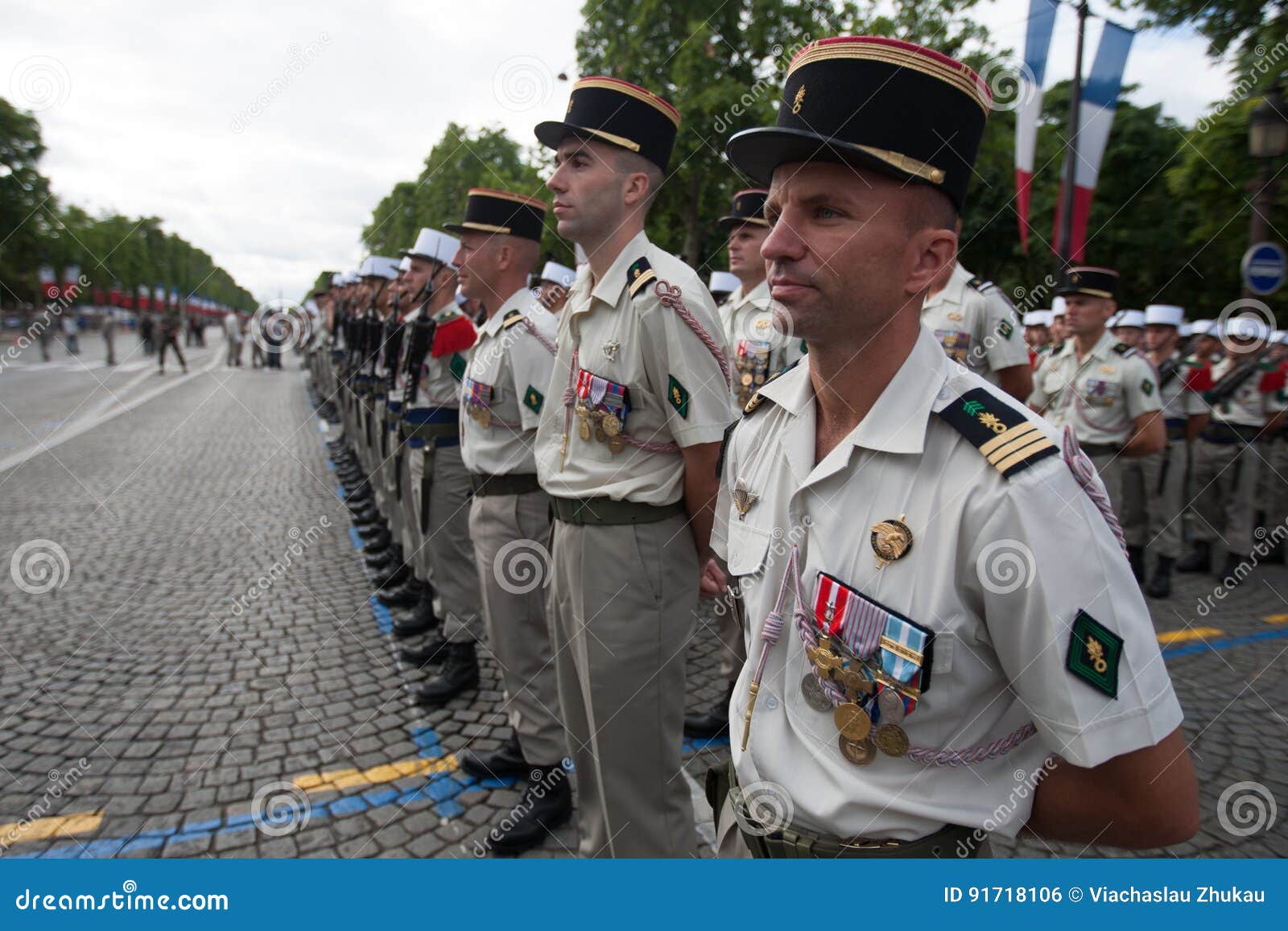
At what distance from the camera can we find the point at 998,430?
121 centimetres

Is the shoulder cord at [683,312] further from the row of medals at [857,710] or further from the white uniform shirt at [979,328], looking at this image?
the white uniform shirt at [979,328]

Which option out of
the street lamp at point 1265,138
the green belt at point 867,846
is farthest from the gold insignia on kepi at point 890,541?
the street lamp at point 1265,138

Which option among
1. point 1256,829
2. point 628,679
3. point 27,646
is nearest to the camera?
point 628,679

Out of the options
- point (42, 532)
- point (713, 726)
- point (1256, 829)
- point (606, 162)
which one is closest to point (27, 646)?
point (42, 532)

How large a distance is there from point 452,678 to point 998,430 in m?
3.75

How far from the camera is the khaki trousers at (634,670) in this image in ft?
8.27

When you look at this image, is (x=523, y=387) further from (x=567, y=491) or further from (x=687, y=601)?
(x=687, y=601)

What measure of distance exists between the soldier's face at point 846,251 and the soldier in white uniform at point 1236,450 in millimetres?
7913

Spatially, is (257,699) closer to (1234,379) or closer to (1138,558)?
(1138,558)

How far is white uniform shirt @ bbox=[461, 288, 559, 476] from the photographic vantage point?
3.54 m

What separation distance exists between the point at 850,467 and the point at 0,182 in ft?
125

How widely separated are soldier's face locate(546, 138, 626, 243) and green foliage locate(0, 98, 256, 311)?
4.45m

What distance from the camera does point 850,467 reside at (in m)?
1.35

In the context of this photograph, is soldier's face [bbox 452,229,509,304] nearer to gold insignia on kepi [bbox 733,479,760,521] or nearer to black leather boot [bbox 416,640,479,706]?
black leather boot [bbox 416,640,479,706]
